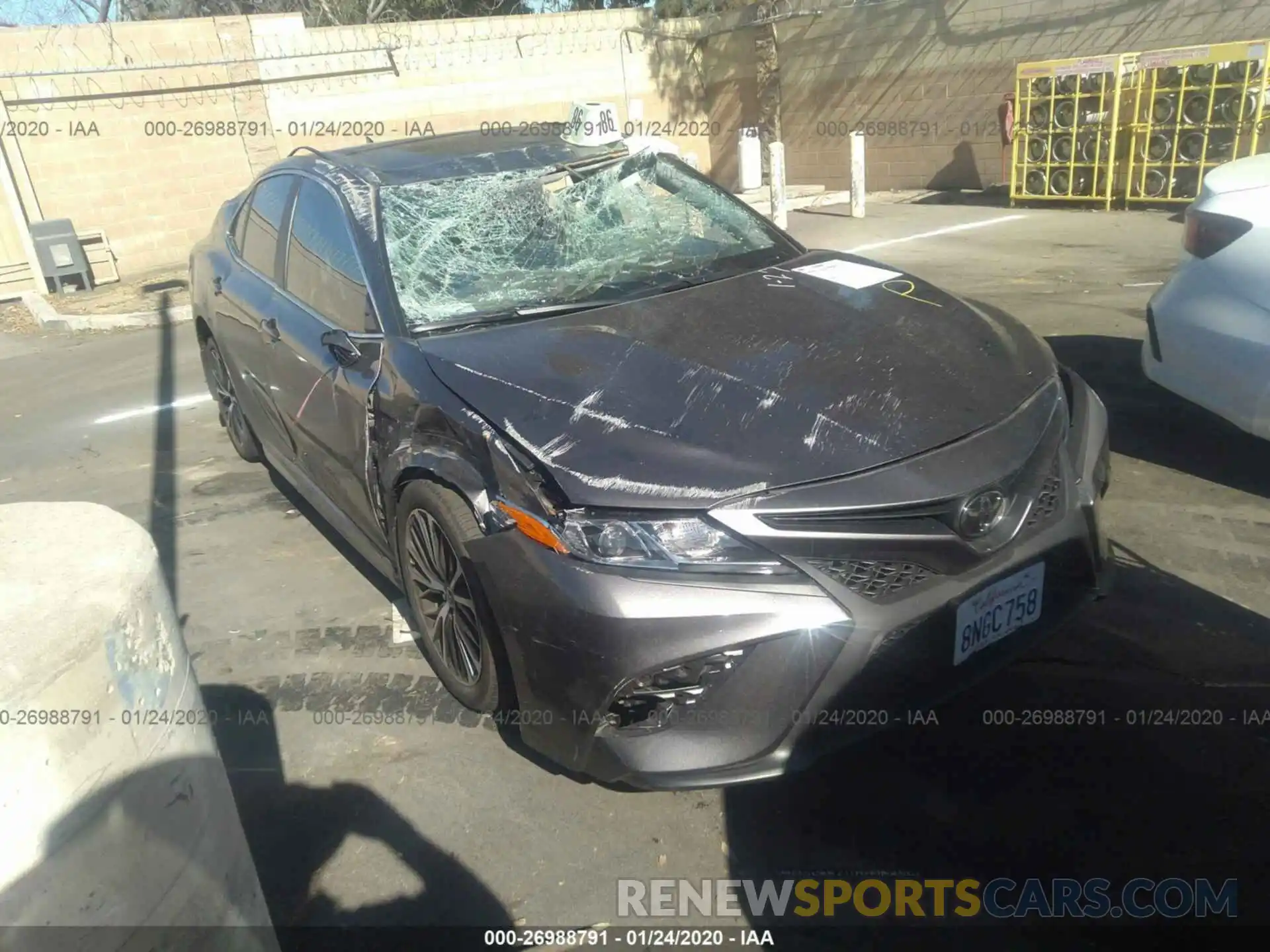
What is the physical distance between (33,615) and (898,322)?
2.39 metres

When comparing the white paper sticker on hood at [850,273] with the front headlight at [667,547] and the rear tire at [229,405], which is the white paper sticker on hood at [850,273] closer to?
the front headlight at [667,547]

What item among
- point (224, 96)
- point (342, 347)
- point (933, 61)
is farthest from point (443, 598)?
point (933, 61)

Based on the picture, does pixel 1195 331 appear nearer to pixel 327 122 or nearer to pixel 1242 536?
pixel 1242 536

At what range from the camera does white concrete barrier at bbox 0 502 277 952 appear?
140 centimetres

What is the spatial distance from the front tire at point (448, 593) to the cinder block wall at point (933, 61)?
12.4m

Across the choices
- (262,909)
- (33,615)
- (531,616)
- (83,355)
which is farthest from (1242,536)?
(83,355)

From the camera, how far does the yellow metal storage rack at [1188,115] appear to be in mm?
10531

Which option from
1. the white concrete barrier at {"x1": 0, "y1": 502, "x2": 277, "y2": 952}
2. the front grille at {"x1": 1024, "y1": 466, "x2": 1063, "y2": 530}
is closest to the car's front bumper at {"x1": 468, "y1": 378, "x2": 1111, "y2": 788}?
the front grille at {"x1": 1024, "y1": 466, "x2": 1063, "y2": 530}

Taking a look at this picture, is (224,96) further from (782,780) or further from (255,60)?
(782,780)

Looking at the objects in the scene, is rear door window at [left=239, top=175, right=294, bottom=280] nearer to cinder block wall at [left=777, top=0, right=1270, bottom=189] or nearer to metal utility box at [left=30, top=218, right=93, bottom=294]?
metal utility box at [left=30, top=218, right=93, bottom=294]

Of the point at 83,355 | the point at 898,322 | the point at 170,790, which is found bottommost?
the point at 83,355

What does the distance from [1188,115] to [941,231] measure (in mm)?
3161

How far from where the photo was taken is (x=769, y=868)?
2479mm

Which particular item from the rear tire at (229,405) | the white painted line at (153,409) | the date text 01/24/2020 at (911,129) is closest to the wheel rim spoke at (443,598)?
the rear tire at (229,405)
